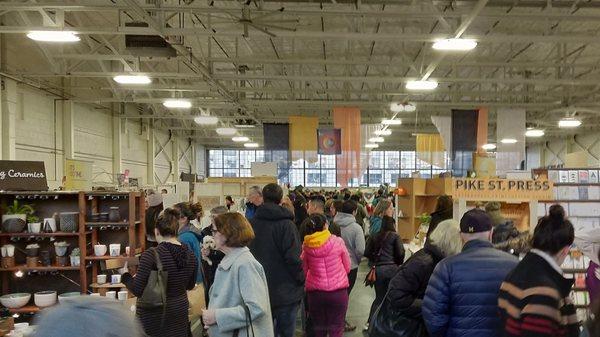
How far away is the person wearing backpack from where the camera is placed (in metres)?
3.18

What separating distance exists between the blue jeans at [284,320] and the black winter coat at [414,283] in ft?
3.89

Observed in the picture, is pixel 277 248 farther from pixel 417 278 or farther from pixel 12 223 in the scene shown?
pixel 12 223

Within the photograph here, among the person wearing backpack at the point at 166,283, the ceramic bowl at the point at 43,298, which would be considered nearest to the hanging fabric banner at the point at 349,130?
the ceramic bowl at the point at 43,298

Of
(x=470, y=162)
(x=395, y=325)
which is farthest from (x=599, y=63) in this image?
(x=395, y=325)

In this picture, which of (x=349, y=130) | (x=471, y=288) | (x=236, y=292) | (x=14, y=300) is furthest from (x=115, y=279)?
(x=349, y=130)

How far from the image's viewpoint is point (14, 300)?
15.8 feet

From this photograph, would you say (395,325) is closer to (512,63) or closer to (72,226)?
(72,226)

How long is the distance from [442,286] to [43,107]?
41.0ft

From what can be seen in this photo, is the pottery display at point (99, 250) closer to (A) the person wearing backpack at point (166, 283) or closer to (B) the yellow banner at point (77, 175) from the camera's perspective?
(A) the person wearing backpack at point (166, 283)

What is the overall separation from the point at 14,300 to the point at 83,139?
1062cm

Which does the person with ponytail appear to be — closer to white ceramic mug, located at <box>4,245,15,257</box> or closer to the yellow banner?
white ceramic mug, located at <box>4,245,15,257</box>

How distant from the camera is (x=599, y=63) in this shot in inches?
507

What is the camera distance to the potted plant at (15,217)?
5070 millimetres

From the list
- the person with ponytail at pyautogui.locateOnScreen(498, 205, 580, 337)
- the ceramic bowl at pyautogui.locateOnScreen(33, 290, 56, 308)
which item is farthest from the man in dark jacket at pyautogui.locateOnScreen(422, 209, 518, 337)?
the ceramic bowl at pyautogui.locateOnScreen(33, 290, 56, 308)
